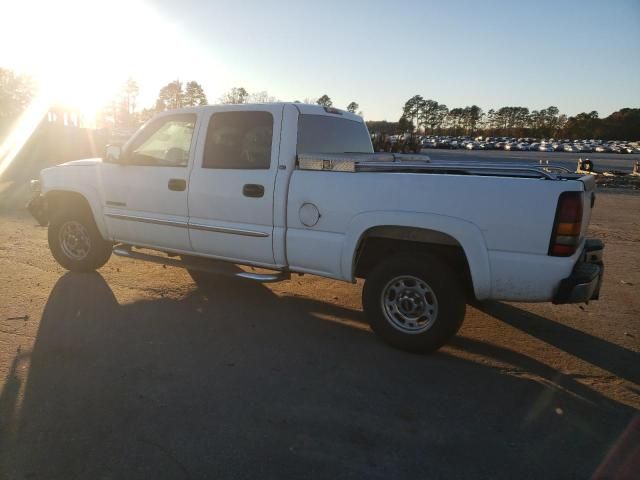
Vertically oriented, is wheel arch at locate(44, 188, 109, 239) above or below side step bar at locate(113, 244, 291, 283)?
above

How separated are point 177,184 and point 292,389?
2.62m

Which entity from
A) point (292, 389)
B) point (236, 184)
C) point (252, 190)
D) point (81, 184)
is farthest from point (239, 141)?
point (292, 389)

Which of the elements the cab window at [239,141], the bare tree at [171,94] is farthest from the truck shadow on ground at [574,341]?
the bare tree at [171,94]

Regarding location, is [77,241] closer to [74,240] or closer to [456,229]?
[74,240]

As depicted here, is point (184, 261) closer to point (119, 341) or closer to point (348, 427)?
point (119, 341)

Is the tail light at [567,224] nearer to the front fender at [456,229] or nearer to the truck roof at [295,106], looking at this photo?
the front fender at [456,229]

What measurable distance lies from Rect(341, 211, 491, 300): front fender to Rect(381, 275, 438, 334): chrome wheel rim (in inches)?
16.1

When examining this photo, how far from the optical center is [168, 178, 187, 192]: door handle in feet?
16.3

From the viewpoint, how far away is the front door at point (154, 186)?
5.04 meters

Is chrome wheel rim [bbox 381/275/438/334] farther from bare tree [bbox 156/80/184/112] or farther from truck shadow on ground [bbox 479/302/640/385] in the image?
bare tree [bbox 156/80/184/112]

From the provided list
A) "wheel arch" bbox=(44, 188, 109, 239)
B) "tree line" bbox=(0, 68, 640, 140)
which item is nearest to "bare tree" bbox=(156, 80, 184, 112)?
"tree line" bbox=(0, 68, 640, 140)

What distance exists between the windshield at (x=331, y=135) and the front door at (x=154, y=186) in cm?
123

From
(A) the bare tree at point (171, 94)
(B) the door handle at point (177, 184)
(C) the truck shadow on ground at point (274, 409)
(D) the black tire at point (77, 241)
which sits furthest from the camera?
(A) the bare tree at point (171, 94)

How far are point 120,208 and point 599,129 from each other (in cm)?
12746
